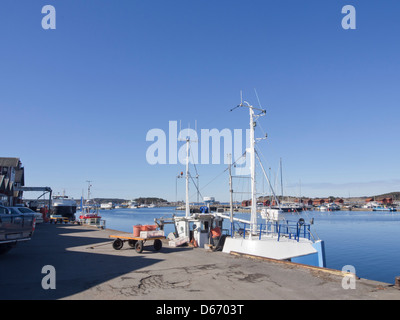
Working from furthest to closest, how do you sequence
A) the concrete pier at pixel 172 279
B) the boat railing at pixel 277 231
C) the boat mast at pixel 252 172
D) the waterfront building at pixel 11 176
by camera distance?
the waterfront building at pixel 11 176
the boat mast at pixel 252 172
the boat railing at pixel 277 231
the concrete pier at pixel 172 279

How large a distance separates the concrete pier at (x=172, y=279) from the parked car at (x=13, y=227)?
3.14ft

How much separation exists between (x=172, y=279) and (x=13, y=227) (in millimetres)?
8058

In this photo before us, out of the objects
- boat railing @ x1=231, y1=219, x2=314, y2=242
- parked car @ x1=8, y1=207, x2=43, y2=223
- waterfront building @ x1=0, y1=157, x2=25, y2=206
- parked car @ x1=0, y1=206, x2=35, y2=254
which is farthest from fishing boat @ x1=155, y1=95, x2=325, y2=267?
waterfront building @ x1=0, y1=157, x2=25, y2=206

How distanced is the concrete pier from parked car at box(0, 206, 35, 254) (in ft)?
3.14

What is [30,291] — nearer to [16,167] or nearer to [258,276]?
[258,276]

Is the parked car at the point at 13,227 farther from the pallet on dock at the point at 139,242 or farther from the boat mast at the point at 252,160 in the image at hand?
the boat mast at the point at 252,160

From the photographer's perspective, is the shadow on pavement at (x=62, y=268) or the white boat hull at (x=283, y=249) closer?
the shadow on pavement at (x=62, y=268)

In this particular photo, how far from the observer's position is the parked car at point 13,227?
1242cm

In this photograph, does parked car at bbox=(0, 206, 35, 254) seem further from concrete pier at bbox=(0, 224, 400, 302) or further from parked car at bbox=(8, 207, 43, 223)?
concrete pier at bbox=(0, 224, 400, 302)

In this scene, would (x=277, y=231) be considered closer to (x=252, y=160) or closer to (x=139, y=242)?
(x=252, y=160)

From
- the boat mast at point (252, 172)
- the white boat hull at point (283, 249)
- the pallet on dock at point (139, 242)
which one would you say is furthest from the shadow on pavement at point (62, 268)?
the boat mast at point (252, 172)

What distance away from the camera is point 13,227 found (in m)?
12.9

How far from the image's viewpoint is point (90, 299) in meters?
7.66
